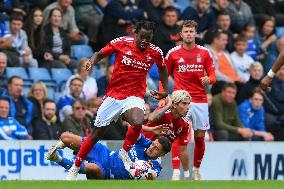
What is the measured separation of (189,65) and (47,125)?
3.41 metres

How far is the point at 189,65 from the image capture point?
17766 millimetres

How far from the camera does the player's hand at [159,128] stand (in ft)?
54.9

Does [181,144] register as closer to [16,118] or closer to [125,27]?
[16,118]

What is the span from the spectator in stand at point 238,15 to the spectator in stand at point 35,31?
200 inches

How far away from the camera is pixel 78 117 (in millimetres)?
20172

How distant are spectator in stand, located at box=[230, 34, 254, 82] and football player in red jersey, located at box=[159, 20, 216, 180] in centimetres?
569

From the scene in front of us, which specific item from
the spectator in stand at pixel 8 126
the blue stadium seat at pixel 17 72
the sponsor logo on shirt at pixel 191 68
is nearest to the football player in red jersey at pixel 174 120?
the sponsor logo on shirt at pixel 191 68

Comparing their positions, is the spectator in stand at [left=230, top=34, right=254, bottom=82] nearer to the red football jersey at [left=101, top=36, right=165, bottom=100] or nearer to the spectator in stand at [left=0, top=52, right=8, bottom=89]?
the spectator in stand at [left=0, top=52, right=8, bottom=89]

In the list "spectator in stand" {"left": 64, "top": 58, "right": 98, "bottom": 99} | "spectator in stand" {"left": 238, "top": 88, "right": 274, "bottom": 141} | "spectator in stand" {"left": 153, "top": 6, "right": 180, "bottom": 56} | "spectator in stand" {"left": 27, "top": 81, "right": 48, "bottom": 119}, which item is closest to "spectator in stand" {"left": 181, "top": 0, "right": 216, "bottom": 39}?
"spectator in stand" {"left": 153, "top": 6, "right": 180, "bottom": 56}

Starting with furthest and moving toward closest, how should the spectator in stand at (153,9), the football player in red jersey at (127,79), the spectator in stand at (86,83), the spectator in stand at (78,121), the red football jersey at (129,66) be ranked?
the spectator in stand at (153,9)
the spectator in stand at (86,83)
the spectator in stand at (78,121)
the red football jersey at (129,66)
the football player in red jersey at (127,79)

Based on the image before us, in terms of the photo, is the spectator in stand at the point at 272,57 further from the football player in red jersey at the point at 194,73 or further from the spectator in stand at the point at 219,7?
the football player in red jersey at the point at 194,73

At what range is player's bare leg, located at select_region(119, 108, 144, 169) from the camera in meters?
15.8
